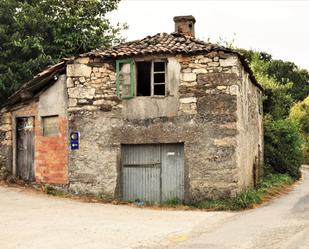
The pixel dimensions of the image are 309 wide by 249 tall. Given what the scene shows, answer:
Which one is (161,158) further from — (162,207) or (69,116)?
(69,116)

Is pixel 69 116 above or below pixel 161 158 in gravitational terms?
above

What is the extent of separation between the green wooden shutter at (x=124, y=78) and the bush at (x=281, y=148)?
10.6 meters

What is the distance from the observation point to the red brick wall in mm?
16141

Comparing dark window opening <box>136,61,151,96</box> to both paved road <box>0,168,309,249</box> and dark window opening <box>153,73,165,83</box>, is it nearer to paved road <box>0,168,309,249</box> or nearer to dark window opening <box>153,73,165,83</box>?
dark window opening <box>153,73,165,83</box>

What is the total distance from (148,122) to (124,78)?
1.64 m

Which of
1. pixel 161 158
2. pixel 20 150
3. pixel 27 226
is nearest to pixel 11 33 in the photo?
pixel 20 150

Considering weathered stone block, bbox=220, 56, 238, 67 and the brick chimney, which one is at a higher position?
the brick chimney

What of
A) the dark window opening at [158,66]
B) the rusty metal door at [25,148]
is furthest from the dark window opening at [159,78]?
the rusty metal door at [25,148]

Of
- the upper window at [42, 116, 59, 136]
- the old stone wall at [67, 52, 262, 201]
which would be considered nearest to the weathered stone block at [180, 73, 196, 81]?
the old stone wall at [67, 52, 262, 201]

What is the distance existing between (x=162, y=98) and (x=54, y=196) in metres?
4.87

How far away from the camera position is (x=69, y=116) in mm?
16047

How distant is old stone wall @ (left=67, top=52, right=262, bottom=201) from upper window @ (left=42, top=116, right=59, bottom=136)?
3.21 ft

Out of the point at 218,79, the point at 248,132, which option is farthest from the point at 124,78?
the point at 248,132

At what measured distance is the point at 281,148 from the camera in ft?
78.5
